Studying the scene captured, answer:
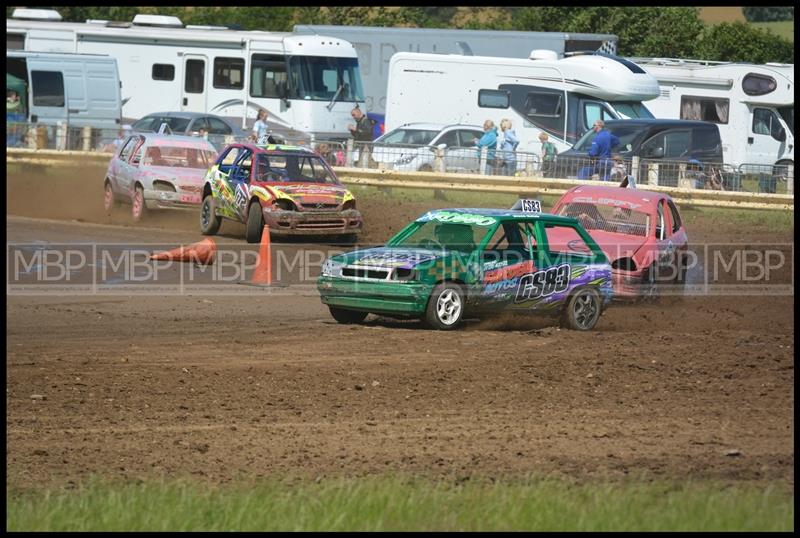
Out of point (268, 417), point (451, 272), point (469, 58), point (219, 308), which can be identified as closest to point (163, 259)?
point (219, 308)

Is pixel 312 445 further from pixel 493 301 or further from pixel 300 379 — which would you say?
pixel 493 301

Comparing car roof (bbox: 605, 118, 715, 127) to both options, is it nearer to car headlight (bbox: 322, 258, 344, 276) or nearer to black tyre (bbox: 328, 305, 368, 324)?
black tyre (bbox: 328, 305, 368, 324)

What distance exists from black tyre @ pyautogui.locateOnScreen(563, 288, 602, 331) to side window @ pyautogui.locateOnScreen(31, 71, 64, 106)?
20526 mm

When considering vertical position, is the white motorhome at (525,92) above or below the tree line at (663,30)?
below

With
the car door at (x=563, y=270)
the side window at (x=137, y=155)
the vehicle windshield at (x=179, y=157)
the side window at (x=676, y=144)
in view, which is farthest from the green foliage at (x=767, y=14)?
the car door at (x=563, y=270)

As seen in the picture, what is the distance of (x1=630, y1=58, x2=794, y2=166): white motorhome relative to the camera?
30.7 meters

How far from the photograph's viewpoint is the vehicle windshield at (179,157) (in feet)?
71.6

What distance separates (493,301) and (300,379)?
3156 millimetres

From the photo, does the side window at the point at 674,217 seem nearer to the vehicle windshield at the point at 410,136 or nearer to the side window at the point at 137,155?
the side window at the point at 137,155

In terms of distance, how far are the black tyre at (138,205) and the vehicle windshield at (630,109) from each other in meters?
11.5

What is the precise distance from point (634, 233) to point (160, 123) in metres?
16.1

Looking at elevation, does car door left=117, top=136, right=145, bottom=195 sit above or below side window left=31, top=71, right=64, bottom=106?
below

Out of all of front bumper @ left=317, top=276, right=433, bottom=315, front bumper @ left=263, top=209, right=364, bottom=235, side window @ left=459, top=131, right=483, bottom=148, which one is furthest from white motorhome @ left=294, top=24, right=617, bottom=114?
front bumper @ left=317, top=276, right=433, bottom=315

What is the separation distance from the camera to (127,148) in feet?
73.5
